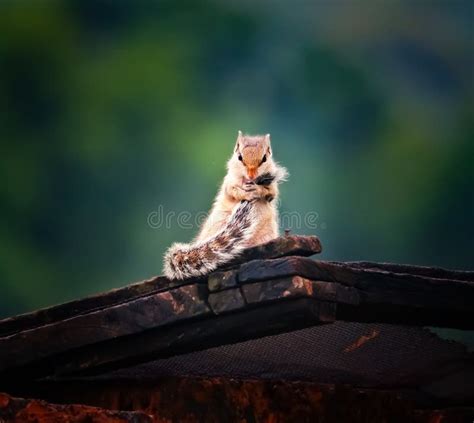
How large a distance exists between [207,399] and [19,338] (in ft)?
2.31

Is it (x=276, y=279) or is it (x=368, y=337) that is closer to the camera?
(x=276, y=279)

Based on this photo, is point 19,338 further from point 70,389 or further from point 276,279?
point 276,279

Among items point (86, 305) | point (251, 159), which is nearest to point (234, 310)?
point (86, 305)

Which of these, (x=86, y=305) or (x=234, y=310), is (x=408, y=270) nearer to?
(x=234, y=310)

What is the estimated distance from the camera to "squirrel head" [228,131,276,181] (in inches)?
173

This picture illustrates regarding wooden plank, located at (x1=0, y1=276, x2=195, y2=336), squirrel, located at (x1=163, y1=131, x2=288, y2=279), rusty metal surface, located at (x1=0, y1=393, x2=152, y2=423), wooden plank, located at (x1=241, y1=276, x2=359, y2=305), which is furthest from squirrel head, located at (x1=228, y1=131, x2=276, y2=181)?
rusty metal surface, located at (x1=0, y1=393, x2=152, y2=423)

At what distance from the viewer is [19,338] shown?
11.0 ft

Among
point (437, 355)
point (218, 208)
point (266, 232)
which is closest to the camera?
point (437, 355)

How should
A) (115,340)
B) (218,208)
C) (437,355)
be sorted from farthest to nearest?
(218,208)
(437,355)
(115,340)

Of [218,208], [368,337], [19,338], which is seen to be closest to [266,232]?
[218,208]

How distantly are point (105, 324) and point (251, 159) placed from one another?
57.0 inches

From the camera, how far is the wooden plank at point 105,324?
3.21 meters

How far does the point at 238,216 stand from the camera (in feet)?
12.6

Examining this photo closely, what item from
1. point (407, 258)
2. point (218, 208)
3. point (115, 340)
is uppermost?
point (218, 208)
